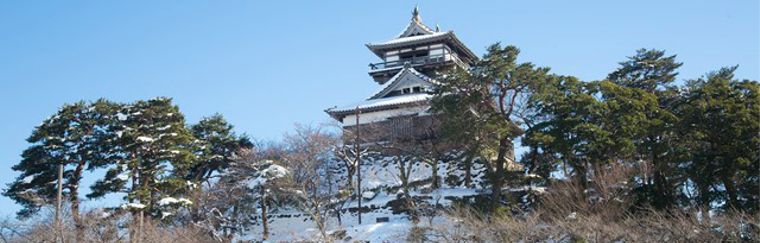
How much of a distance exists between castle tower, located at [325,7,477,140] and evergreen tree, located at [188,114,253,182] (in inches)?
150

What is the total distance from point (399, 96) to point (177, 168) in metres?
9.08

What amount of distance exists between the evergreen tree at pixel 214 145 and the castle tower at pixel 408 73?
12.5ft

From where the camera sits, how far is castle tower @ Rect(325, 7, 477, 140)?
1048 inches

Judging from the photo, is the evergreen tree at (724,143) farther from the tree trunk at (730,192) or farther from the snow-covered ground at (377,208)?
the snow-covered ground at (377,208)

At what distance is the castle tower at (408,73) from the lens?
2661 cm

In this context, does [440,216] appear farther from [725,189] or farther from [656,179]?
[725,189]

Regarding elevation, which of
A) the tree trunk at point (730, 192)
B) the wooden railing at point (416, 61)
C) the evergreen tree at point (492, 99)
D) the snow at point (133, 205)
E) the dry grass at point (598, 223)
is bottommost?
the dry grass at point (598, 223)

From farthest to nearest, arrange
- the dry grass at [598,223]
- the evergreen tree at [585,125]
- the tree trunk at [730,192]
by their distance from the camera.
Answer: the evergreen tree at [585,125]
the tree trunk at [730,192]
the dry grass at [598,223]

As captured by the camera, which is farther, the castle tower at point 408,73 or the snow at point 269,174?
the castle tower at point 408,73

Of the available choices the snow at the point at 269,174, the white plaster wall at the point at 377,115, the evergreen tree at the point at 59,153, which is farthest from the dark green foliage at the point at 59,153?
the white plaster wall at the point at 377,115

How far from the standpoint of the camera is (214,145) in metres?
27.1

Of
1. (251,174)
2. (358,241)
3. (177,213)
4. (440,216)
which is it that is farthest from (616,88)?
(177,213)

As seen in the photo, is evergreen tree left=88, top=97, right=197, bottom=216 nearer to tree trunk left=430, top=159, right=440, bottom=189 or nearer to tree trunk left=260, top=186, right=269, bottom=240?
tree trunk left=260, top=186, right=269, bottom=240

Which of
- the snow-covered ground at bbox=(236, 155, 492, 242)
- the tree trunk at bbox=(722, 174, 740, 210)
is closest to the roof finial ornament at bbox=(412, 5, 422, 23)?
the snow-covered ground at bbox=(236, 155, 492, 242)
